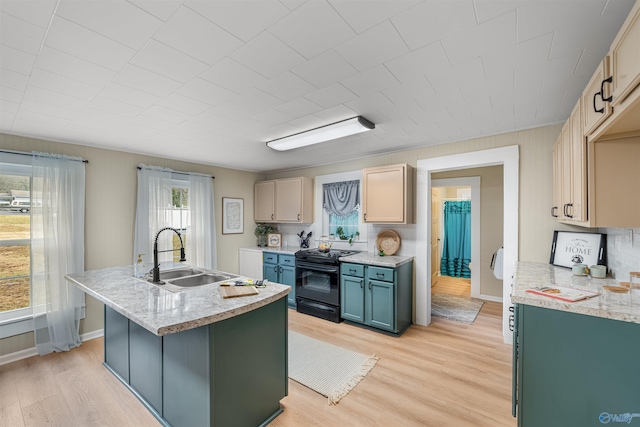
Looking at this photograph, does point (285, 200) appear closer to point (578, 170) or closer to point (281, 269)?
point (281, 269)

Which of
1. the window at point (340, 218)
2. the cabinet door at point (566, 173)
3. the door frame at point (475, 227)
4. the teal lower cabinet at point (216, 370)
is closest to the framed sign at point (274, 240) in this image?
the window at point (340, 218)

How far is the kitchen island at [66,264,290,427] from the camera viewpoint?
1574 mm

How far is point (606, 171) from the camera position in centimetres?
163

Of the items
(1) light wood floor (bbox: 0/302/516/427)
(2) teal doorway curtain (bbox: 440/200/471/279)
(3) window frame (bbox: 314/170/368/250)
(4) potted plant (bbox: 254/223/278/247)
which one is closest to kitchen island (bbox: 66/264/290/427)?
(1) light wood floor (bbox: 0/302/516/427)

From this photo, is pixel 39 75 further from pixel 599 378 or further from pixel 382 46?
pixel 599 378

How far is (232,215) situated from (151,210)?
1.40 m

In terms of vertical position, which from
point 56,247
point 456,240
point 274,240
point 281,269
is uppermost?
point 56,247

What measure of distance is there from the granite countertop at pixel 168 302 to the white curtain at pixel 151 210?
137 cm

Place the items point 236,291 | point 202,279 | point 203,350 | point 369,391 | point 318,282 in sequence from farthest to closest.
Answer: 1. point 318,282
2. point 202,279
3. point 369,391
4. point 236,291
5. point 203,350

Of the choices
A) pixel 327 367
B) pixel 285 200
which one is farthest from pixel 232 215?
pixel 327 367

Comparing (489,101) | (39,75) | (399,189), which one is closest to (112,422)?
(39,75)

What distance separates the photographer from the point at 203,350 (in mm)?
1595

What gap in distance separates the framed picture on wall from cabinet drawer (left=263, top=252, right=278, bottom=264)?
81 centimetres

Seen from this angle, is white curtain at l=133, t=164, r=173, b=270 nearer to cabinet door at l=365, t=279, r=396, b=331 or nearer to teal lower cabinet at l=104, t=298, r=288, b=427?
teal lower cabinet at l=104, t=298, r=288, b=427
